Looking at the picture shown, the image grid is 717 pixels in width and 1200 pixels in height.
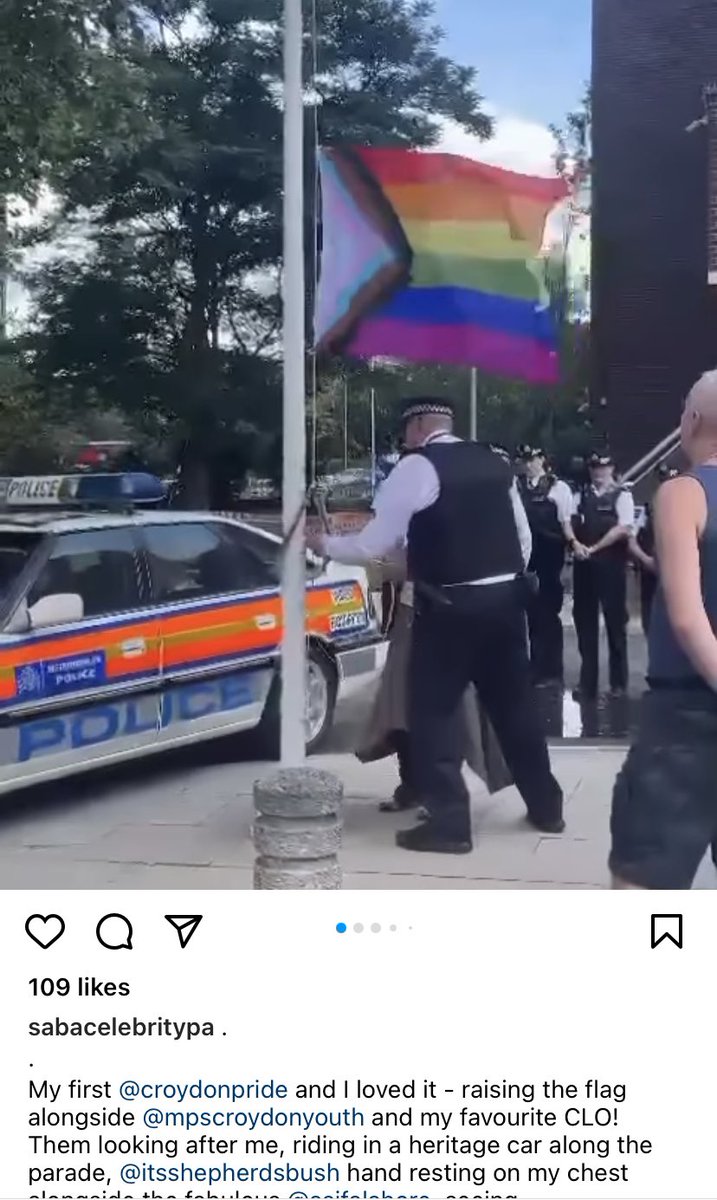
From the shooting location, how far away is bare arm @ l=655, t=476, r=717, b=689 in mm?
3010

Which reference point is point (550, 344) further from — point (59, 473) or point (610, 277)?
point (59, 473)

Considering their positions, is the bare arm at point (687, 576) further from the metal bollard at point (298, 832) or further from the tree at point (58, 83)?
the tree at point (58, 83)

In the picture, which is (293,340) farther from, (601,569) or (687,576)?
(687,576)

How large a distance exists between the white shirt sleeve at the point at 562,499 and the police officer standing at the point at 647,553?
0.22 metres

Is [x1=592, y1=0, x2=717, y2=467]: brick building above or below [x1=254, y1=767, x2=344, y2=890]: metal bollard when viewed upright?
above

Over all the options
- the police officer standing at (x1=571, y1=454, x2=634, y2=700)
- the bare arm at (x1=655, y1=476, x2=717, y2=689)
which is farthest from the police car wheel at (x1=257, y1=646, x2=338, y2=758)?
the bare arm at (x1=655, y1=476, x2=717, y2=689)

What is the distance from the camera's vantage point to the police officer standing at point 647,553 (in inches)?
131
